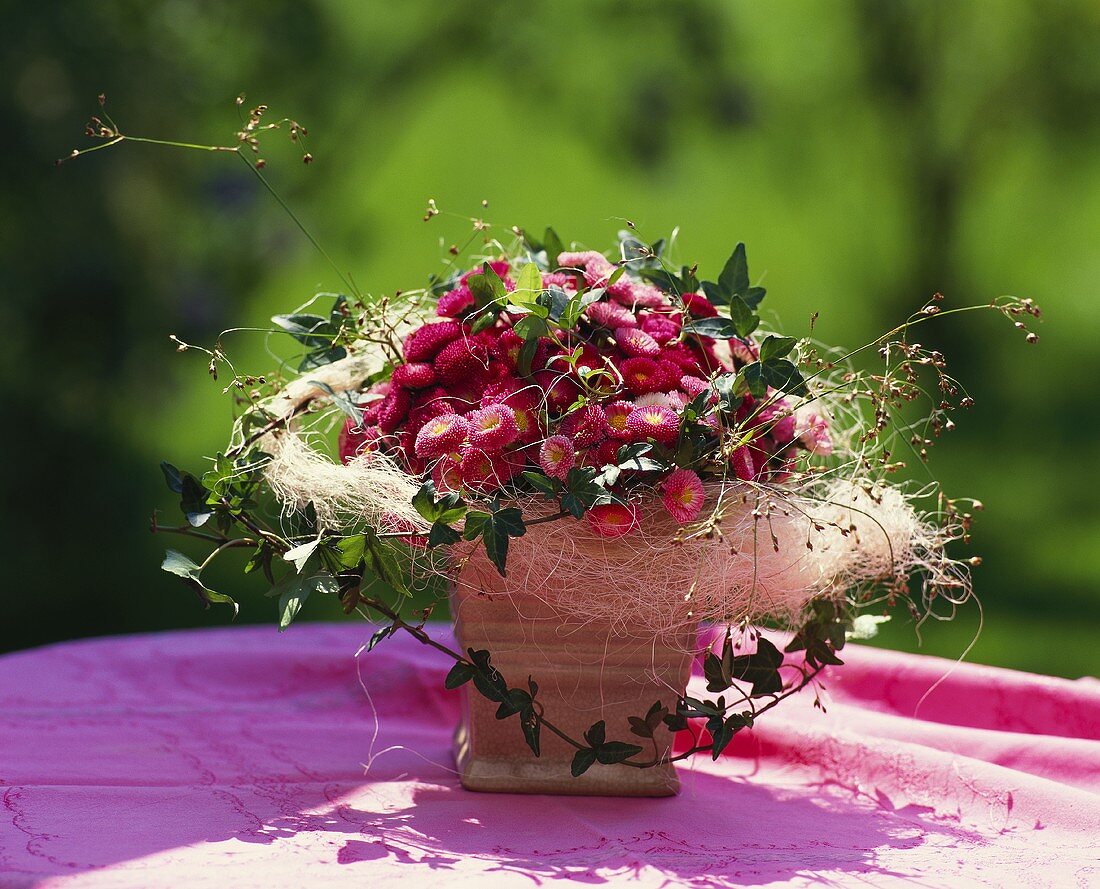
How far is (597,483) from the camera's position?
99cm

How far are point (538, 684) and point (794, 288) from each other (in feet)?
11.9

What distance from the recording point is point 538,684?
45.0 inches

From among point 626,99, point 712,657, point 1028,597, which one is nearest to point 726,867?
point 712,657

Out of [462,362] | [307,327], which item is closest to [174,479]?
[307,327]

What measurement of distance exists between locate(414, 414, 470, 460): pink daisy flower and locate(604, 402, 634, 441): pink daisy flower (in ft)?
0.41

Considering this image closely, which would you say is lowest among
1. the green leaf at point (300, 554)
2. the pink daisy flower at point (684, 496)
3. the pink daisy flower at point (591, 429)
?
the green leaf at point (300, 554)

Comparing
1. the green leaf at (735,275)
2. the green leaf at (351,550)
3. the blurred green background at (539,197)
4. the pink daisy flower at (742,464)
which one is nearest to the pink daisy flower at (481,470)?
the green leaf at (351,550)

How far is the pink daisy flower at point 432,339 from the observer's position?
1144 millimetres

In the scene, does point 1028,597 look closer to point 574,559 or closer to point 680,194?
point 680,194

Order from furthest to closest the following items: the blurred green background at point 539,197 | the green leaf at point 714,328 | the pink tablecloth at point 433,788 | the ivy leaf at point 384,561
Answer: the blurred green background at point 539,197, the green leaf at point 714,328, the ivy leaf at point 384,561, the pink tablecloth at point 433,788

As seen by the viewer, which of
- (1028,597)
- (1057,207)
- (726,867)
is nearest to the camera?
(726,867)

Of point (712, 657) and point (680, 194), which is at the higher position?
point (680, 194)

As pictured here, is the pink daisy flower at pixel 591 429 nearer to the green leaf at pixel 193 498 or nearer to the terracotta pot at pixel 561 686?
the terracotta pot at pixel 561 686

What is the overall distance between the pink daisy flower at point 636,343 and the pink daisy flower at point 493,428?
0.14m
